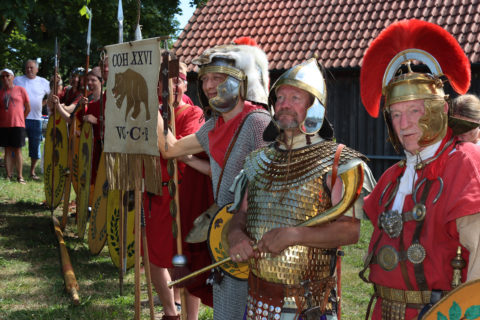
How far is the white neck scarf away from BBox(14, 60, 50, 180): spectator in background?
9012 mm

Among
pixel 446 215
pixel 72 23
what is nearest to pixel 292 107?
pixel 446 215

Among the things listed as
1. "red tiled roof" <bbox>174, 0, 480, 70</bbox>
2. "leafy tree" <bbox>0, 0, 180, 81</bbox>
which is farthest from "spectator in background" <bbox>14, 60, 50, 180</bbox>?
"red tiled roof" <bbox>174, 0, 480, 70</bbox>

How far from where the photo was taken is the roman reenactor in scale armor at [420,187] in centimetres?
202

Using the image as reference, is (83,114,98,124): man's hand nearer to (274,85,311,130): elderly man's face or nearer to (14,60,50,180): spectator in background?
(274,85,311,130): elderly man's face

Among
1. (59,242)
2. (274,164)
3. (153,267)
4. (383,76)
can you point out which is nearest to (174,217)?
(153,267)

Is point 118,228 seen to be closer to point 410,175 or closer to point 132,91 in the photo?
point 132,91

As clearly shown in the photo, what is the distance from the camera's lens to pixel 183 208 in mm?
3926

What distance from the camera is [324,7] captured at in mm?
A: 12414

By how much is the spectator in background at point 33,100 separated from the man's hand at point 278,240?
343 inches

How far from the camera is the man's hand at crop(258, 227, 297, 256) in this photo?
2.29 metres

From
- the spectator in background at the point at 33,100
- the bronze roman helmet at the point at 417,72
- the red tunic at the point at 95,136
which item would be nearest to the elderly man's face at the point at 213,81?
the bronze roman helmet at the point at 417,72

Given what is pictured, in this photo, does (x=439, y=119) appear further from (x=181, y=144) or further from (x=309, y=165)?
(x=181, y=144)

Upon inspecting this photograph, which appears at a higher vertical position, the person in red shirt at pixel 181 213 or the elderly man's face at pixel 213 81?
the elderly man's face at pixel 213 81

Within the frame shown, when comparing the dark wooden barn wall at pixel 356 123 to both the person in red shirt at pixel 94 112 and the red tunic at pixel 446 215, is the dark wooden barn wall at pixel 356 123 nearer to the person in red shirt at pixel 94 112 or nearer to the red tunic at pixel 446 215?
the person in red shirt at pixel 94 112
